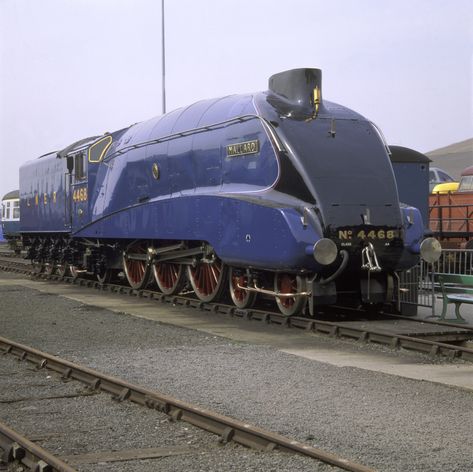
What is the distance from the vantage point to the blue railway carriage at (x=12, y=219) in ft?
122

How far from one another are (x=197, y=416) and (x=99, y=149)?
12.2 metres

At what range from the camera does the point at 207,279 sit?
13414 millimetres

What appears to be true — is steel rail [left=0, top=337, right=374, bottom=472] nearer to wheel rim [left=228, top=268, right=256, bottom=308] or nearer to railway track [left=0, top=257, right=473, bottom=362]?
railway track [left=0, top=257, right=473, bottom=362]

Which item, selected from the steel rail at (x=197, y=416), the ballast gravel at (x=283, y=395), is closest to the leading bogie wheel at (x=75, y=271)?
the ballast gravel at (x=283, y=395)

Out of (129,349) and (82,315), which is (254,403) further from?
(82,315)

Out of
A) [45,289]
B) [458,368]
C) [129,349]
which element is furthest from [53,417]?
[45,289]

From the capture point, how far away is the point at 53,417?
5.95 m

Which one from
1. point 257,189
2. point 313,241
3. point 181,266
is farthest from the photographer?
point 181,266

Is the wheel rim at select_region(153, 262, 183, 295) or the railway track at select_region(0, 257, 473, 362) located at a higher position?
the wheel rim at select_region(153, 262, 183, 295)

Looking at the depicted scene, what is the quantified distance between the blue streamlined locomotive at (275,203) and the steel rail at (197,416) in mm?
3802

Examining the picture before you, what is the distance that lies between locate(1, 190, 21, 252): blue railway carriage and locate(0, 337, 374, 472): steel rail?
29074 mm

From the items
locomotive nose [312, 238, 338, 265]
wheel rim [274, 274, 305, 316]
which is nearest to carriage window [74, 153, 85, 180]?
wheel rim [274, 274, 305, 316]

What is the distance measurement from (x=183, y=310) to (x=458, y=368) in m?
5.98

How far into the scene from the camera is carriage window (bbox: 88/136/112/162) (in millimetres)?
16922
